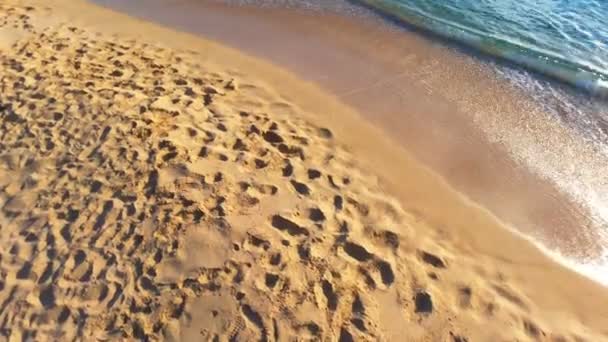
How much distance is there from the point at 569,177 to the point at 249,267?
4151 millimetres

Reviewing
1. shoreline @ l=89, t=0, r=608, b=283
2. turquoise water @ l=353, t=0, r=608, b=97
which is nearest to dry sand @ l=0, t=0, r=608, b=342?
shoreline @ l=89, t=0, r=608, b=283

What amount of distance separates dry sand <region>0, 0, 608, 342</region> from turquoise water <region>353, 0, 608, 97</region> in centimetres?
373

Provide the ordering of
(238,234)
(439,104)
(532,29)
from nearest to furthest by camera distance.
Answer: (238,234)
(439,104)
(532,29)

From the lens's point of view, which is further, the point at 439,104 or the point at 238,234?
the point at 439,104

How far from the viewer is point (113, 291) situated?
13.7 feet

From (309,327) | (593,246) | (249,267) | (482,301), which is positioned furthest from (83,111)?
(593,246)

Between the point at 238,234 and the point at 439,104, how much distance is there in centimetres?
389

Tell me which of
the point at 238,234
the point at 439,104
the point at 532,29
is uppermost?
the point at 532,29

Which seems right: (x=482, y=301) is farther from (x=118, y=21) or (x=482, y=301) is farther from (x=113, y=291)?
(x=118, y=21)

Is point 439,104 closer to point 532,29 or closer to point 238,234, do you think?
point 532,29

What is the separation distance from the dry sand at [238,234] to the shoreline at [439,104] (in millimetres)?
395

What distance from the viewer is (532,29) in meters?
9.27

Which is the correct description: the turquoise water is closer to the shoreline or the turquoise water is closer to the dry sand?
the shoreline

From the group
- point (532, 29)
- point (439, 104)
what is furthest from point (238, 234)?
point (532, 29)
